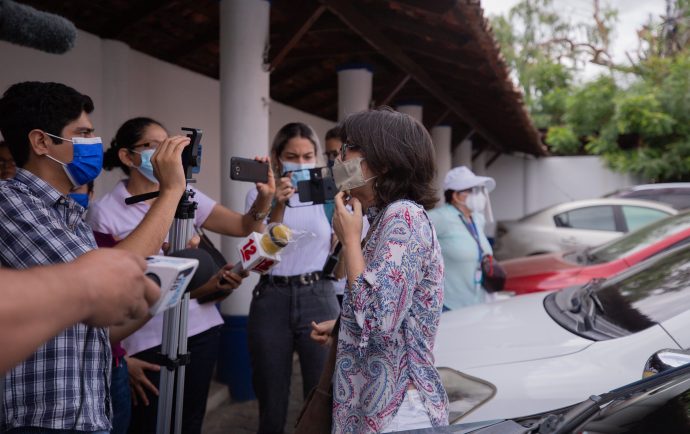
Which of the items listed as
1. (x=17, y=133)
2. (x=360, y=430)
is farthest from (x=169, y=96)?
(x=360, y=430)

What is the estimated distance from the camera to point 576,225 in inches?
328

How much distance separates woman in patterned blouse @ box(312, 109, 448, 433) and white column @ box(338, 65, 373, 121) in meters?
4.94

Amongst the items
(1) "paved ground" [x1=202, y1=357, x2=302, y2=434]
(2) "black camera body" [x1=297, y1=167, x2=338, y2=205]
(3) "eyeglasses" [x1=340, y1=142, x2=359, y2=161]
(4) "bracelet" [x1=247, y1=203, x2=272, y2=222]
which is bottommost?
(1) "paved ground" [x1=202, y1=357, x2=302, y2=434]

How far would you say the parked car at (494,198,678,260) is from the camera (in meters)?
7.87

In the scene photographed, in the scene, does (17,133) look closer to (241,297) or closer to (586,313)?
(586,313)

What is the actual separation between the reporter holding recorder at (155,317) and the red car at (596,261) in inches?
109

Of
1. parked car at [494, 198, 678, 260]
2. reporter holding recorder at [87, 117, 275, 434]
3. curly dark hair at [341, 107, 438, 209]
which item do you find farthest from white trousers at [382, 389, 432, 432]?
parked car at [494, 198, 678, 260]

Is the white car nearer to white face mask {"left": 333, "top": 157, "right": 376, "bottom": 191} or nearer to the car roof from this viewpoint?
white face mask {"left": 333, "top": 157, "right": 376, "bottom": 191}

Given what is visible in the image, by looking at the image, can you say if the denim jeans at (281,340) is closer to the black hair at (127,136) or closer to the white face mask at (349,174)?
the black hair at (127,136)

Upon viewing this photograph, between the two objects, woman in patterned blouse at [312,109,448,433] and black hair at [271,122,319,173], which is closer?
woman in patterned blouse at [312,109,448,433]

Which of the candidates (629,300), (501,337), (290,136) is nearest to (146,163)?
(290,136)

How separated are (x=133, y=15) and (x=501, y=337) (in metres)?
4.19

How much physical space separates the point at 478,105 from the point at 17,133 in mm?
8121

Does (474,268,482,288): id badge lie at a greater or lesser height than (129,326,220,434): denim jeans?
greater
